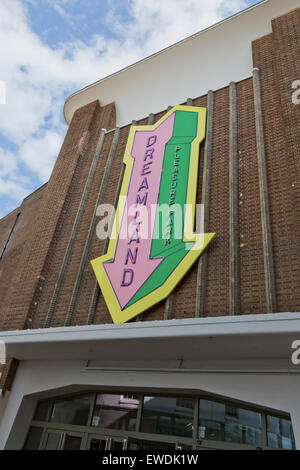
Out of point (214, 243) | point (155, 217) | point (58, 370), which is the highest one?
point (155, 217)

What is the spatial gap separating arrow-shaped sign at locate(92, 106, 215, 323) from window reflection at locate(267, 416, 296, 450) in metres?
2.94

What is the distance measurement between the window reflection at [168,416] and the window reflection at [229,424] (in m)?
0.27

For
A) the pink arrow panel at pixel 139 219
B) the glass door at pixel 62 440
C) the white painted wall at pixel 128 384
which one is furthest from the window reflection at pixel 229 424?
the glass door at pixel 62 440

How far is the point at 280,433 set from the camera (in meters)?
5.50

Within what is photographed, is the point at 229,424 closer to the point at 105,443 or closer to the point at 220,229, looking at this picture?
the point at 105,443

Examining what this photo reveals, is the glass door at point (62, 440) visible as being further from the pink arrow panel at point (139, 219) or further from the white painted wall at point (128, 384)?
the pink arrow panel at point (139, 219)

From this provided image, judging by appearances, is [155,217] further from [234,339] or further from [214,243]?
[234,339]

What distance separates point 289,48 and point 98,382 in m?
9.67

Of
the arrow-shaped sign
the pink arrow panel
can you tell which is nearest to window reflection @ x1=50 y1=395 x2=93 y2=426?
the arrow-shaped sign

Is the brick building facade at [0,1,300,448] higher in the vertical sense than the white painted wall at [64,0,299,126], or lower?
lower

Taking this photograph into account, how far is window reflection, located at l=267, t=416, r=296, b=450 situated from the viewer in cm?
536

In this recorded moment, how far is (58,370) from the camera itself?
782cm

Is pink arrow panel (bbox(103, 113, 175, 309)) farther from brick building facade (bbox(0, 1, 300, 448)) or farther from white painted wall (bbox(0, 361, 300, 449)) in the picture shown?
white painted wall (bbox(0, 361, 300, 449))
